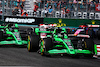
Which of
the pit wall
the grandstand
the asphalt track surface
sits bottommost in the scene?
the asphalt track surface

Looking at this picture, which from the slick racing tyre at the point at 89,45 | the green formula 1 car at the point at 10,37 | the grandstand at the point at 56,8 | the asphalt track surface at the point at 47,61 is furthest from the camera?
the grandstand at the point at 56,8

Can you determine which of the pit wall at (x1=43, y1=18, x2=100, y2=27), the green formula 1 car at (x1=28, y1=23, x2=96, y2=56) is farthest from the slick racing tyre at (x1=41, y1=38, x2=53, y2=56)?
the pit wall at (x1=43, y1=18, x2=100, y2=27)

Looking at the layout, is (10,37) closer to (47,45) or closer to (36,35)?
(36,35)

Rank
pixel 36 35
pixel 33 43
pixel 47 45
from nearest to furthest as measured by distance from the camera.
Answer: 1. pixel 47 45
2. pixel 33 43
3. pixel 36 35

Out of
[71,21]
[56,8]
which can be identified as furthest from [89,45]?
[56,8]

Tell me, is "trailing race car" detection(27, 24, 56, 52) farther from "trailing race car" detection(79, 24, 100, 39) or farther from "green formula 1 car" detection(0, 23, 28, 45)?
"trailing race car" detection(79, 24, 100, 39)

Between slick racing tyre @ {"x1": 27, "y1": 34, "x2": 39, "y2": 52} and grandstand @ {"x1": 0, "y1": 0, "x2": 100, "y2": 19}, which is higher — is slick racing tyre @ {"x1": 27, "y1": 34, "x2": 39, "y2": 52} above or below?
below

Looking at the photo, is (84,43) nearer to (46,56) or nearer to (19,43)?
(46,56)

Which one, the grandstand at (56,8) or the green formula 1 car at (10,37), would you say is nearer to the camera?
the green formula 1 car at (10,37)

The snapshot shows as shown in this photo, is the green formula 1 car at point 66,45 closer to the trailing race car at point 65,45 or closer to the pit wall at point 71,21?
the trailing race car at point 65,45

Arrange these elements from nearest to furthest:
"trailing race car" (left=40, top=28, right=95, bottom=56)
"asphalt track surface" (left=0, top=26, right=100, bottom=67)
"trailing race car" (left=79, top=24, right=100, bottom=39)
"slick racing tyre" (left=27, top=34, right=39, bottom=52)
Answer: "asphalt track surface" (left=0, top=26, right=100, bottom=67)
"trailing race car" (left=40, top=28, right=95, bottom=56)
"slick racing tyre" (left=27, top=34, right=39, bottom=52)
"trailing race car" (left=79, top=24, right=100, bottom=39)

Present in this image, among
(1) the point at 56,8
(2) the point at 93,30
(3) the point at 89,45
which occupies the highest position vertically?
(1) the point at 56,8

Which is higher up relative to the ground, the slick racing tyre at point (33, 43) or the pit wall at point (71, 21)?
the pit wall at point (71, 21)

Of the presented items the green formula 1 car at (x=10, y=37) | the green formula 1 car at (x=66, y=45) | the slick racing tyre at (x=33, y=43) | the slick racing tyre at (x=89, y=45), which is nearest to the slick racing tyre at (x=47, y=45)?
the green formula 1 car at (x=66, y=45)
